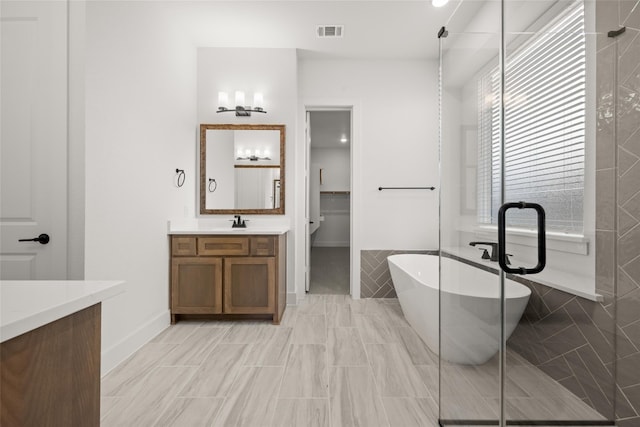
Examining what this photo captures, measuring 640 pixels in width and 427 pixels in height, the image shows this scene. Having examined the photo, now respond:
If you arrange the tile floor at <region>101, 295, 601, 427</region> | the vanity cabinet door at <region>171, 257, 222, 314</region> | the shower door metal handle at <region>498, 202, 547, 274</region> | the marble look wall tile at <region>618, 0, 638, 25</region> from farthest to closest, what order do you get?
the vanity cabinet door at <region>171, 257, 222, 314</region> < the tile floor at <region>101, 295, 601, 427</region> < the shower door metal handle at <region>498, 202, 547, 274</region> < the marble look wall tile at <region>618, 0, 638, 25</region>

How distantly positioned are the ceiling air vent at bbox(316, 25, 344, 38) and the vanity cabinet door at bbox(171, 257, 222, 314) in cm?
233

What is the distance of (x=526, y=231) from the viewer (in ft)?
3.37

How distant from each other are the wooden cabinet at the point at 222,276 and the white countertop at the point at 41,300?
2.04 meters

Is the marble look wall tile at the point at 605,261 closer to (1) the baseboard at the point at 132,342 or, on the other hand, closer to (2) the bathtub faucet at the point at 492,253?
(2) the bathtub faucet at the point at 492,253

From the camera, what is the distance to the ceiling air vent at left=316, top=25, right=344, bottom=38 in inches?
121

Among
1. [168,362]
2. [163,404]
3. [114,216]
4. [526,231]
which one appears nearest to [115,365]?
[168,362]

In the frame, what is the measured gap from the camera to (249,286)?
2.90 metres

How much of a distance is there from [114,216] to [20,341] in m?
1.74

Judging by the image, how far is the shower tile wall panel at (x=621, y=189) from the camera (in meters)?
0.89

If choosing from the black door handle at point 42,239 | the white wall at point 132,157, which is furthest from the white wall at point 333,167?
the black door handle at point 42,239

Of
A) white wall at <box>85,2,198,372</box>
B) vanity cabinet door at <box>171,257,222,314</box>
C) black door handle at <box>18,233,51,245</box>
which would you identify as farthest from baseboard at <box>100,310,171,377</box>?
black door handle at <box>18,233,51,245</box>

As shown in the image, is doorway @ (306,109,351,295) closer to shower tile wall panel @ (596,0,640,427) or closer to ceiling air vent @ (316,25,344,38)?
ceiling air vent @ (316,25,344,38)

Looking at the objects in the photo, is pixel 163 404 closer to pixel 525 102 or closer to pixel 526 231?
pixel 526 231

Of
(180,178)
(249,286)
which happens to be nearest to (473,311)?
(249,286)
